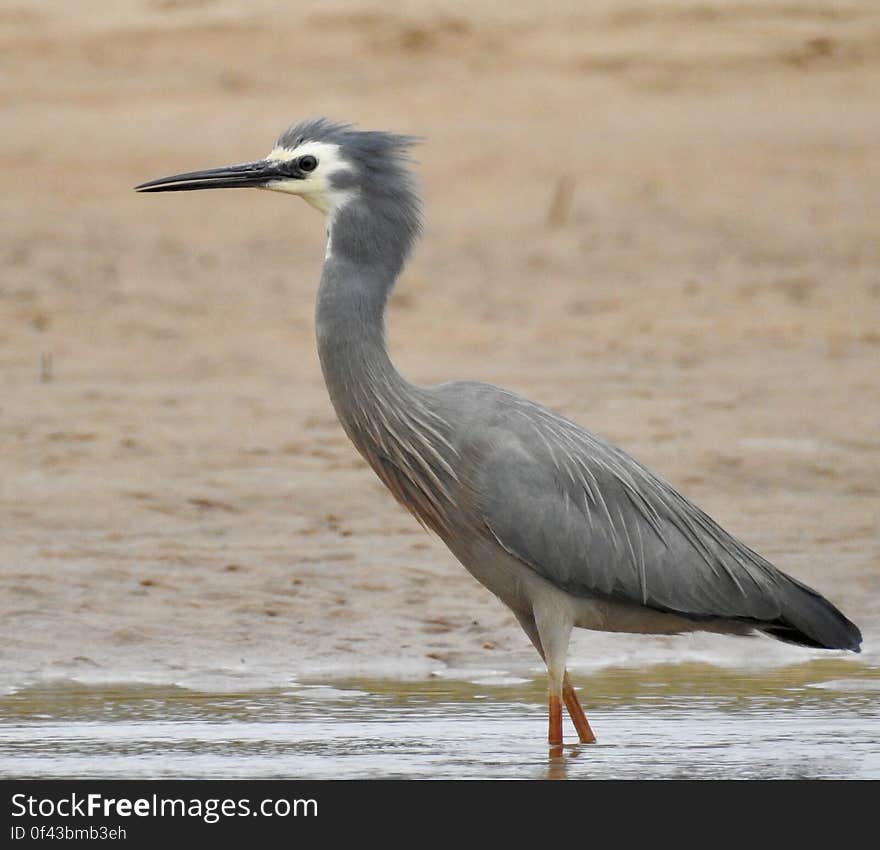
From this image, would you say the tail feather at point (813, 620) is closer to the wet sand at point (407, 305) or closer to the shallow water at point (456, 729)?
the shallow water at point (456, 729)

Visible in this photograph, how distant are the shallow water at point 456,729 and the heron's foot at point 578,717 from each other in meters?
0.06

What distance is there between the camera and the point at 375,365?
6.82 meters

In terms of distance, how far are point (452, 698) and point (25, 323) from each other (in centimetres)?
672

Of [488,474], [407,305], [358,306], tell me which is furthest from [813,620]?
[407,305]

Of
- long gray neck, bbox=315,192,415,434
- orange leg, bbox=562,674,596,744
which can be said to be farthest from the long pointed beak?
orange leg, bbox=562,674,596,744

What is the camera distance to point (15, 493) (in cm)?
977

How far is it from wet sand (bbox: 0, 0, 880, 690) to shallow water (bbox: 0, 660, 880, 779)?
0.39 m

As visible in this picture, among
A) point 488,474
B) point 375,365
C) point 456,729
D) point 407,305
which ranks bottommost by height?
point 456,729

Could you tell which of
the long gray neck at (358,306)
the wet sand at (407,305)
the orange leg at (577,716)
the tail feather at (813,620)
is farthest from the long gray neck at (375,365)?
the wet sand at (407,305)

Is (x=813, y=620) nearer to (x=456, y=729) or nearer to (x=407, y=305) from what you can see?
(x=456, y=729)

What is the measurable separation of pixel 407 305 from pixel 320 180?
757cm

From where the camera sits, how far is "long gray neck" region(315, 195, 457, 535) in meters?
6.74

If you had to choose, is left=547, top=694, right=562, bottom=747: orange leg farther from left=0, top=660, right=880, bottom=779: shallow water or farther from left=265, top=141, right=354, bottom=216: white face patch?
left=265, top=141, right=354, bottom=216: white face patch

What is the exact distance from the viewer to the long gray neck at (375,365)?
6.74m
